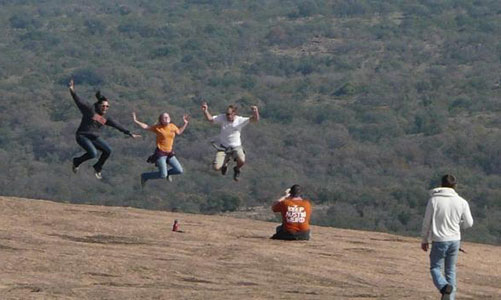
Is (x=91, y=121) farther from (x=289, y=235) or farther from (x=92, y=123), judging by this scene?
(x=289, y=235)

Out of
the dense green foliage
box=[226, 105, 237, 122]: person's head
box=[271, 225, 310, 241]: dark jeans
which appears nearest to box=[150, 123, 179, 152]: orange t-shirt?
box=[226, 105, 237, 122]: person's head

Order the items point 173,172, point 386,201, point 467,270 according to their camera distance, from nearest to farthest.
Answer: point 467,270 < point 173,172 < point 386,201

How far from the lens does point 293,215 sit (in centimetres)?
2189

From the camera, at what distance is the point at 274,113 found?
92.8 m

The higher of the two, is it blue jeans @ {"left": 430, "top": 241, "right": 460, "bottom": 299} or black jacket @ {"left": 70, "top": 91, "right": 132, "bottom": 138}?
black jacket @ {"left": 70, "top": 91, "right": 132, "bottom": 138}

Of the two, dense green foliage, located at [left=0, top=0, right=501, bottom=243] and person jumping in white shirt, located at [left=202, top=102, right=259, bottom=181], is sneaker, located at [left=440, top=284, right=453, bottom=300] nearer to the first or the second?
person jumping in white shirt, located at [left=202, top=102, right=259, bottom=181]

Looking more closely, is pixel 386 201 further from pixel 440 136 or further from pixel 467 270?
pixel 467 270

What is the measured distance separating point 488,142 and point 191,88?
3803cm

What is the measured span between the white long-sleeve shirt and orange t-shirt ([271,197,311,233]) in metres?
5.66

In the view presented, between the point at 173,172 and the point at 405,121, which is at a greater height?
the point at 173,172

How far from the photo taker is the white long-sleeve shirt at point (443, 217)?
16078mm

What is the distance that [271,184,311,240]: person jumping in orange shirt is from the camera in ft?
71.4

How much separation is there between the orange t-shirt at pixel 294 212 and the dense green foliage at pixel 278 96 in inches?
257

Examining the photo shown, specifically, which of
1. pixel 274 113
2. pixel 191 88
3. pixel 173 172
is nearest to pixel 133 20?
pixel 191 88
